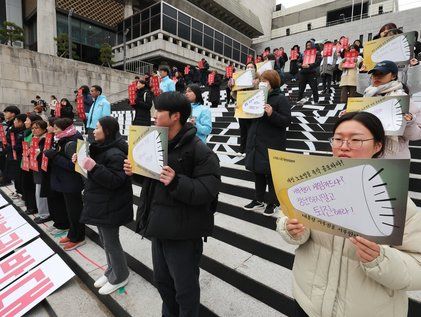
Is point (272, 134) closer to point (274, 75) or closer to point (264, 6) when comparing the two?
point (274, 75)

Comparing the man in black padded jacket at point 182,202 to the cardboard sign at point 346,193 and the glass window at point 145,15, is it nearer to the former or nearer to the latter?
the cardboard sign at point 346,193

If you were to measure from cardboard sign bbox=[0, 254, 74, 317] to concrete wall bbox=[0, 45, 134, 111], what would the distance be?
39.1 feet

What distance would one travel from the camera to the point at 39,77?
1306 cm

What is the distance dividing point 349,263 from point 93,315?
249 cm

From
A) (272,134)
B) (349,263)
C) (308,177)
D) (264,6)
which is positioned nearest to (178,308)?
(349,263)

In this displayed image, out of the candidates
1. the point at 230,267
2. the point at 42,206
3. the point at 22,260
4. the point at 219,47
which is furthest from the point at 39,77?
the point at 219,47

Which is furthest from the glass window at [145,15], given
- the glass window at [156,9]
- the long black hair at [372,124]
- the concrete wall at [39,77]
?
the long black hair at [372,124]

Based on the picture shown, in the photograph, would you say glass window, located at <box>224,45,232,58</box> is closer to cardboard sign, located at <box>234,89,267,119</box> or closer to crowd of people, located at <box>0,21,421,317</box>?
crowd of people, located at <box>0,21,421,317</box>

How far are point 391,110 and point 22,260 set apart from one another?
4.59 m

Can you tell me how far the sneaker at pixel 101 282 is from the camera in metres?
2.74

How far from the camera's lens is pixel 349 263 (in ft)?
3.67

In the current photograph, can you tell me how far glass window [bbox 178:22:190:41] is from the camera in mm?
22625

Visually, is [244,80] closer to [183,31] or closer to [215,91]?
[215,91]

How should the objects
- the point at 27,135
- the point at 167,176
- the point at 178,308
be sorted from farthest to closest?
1. the point at 27,135
2. the point at 178,308
3. the point at 167,176
